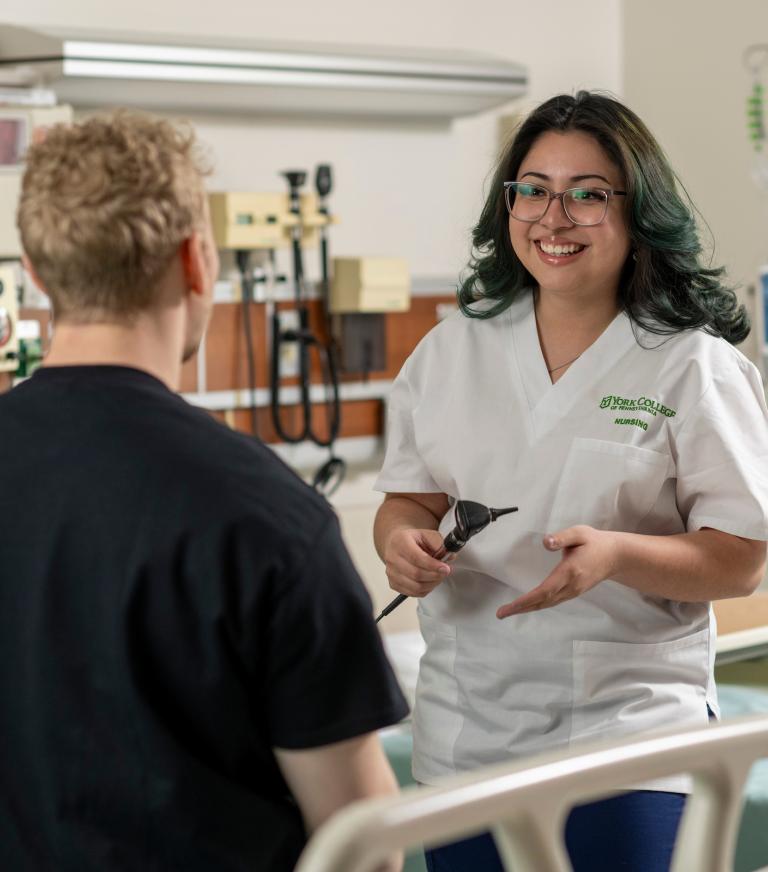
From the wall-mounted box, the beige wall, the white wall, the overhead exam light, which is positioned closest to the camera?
the overhead exam light

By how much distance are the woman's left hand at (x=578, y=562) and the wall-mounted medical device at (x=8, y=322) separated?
181 centimetres

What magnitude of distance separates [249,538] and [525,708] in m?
0.64

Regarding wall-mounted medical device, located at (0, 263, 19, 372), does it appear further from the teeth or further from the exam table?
the teeth

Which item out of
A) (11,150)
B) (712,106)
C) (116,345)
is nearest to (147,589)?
(116,345)

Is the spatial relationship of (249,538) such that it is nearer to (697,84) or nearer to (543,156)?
(543,156)

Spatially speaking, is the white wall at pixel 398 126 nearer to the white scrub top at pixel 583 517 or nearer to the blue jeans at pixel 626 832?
the white scrub top at pixel 583 517

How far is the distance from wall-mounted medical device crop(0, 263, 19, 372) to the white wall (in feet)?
3.07

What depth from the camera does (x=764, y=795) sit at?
1.95 metres

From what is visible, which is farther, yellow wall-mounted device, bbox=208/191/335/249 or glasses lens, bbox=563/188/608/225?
yellow wall-mounted device, bbox=208/191/335/249

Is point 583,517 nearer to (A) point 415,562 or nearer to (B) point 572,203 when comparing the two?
(A) point 415,562

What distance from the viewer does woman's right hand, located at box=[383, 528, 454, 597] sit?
1.39 m

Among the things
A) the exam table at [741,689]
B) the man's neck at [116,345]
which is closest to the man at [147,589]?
the man's neck at [116,345]

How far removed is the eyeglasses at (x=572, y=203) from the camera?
4.71 feet

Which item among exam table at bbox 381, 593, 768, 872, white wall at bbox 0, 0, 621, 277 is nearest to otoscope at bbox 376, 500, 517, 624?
exam table at bbox 381, 593, 768, 872
